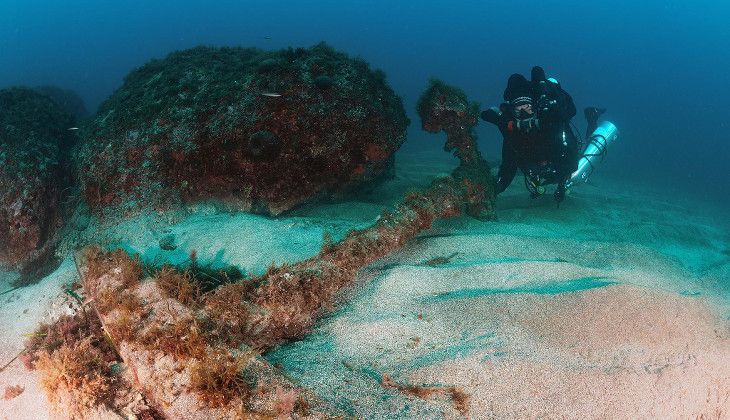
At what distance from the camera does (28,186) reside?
6301 mm

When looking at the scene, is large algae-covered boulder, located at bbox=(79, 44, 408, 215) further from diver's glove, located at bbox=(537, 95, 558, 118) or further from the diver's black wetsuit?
diver's glove, located at bbox=(537, 95, 558, 118)

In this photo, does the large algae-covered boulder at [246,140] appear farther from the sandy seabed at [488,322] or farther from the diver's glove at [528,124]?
the diver's glove at [528,124]

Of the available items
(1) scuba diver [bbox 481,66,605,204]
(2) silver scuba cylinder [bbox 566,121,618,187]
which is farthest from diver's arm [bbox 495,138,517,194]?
(2) silver scuba cylinder [bbox 566,121,618,187]

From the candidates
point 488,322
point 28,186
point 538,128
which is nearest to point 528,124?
point 538,128

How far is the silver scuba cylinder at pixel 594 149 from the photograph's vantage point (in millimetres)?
10339

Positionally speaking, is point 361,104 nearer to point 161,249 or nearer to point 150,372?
point 161,249

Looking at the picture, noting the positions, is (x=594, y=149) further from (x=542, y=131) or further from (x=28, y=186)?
(x=28, y=186)

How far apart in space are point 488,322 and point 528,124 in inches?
237

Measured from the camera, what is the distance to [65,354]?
2.97 meters

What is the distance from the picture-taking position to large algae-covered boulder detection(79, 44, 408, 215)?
6176 millimetres

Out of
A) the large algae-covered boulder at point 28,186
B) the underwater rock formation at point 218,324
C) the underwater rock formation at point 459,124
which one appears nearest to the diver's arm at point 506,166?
the underwater rock formation at point 459,124

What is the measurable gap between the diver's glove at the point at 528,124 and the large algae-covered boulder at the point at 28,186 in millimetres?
9006

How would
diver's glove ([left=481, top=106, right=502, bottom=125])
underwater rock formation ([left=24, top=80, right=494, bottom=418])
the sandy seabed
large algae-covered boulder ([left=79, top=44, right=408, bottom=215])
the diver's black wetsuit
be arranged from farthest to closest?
1. diver's glove ([left=481, top=106, right=502, bottom=125])
2. the diver's black wetsuit
3. large algae-covered boulder ([left=79, top=44, right=408, bottom=215])
4. the sandy seabed
5. underwater rock formation ([left=24, top=80, right=494, bottom=418])

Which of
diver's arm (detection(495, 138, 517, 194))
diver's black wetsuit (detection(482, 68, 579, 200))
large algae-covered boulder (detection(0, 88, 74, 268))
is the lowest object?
large algae-covered boulder (detection(0, 88, 74, 268))
